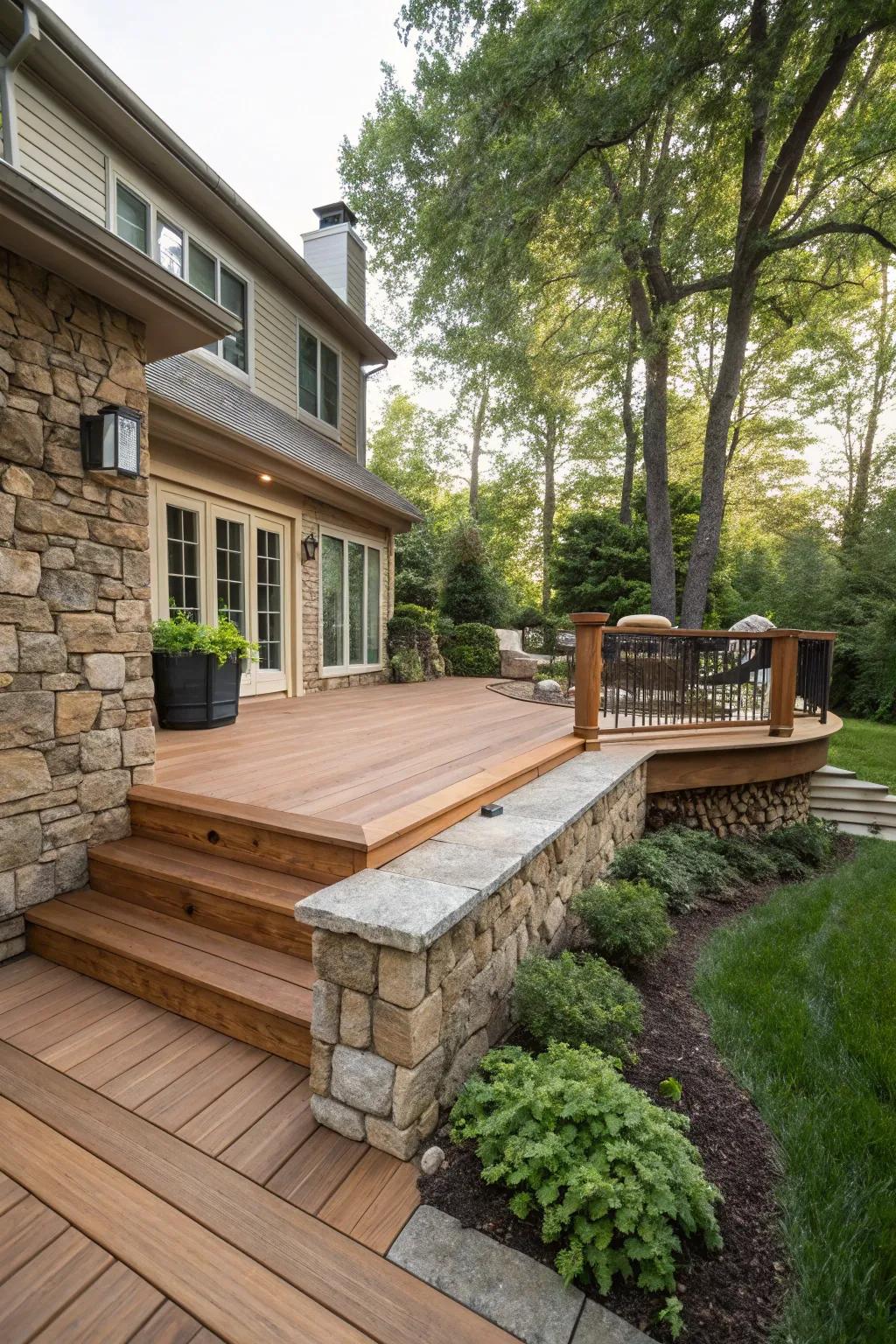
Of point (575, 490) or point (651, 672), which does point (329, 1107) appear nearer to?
point (651, 672)

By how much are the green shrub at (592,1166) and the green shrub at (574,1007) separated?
0.91 ft

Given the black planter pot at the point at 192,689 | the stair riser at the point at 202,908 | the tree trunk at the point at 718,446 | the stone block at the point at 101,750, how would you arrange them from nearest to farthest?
the stair riser at the point at 202,908 → the stone block at the point at 101,750 → the black planter pot at the point at 192,689 → the tree trunk at the point at 718,446

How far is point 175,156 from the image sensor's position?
223 inches

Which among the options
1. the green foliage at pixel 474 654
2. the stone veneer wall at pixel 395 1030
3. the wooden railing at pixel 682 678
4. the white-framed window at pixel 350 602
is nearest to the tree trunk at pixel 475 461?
the green foliage at pixel 474 654

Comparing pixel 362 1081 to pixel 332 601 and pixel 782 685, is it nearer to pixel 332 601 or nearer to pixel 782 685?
pixel 782 685

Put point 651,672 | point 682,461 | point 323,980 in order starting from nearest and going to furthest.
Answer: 1. point 323,980
2. point 651,672
3. point 682,461

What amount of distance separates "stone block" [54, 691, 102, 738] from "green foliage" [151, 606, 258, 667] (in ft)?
5.84

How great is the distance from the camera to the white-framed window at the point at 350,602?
300 inches

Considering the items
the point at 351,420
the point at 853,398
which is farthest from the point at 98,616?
the point at 853,398

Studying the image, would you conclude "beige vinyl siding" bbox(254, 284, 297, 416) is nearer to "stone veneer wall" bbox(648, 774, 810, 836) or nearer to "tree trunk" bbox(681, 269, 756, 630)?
"tree trunk" bbox(681, 269, 756, 630)

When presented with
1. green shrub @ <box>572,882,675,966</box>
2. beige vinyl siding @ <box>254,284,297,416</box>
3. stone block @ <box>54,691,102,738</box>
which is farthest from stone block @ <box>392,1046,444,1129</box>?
beige vinyl siding @ <box>254,284,297,416</box>

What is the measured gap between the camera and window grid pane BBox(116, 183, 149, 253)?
5594 millimetres

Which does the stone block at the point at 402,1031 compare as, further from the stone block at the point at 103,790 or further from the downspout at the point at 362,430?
the downspout at the point at 362,430

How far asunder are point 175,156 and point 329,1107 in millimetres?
7553
